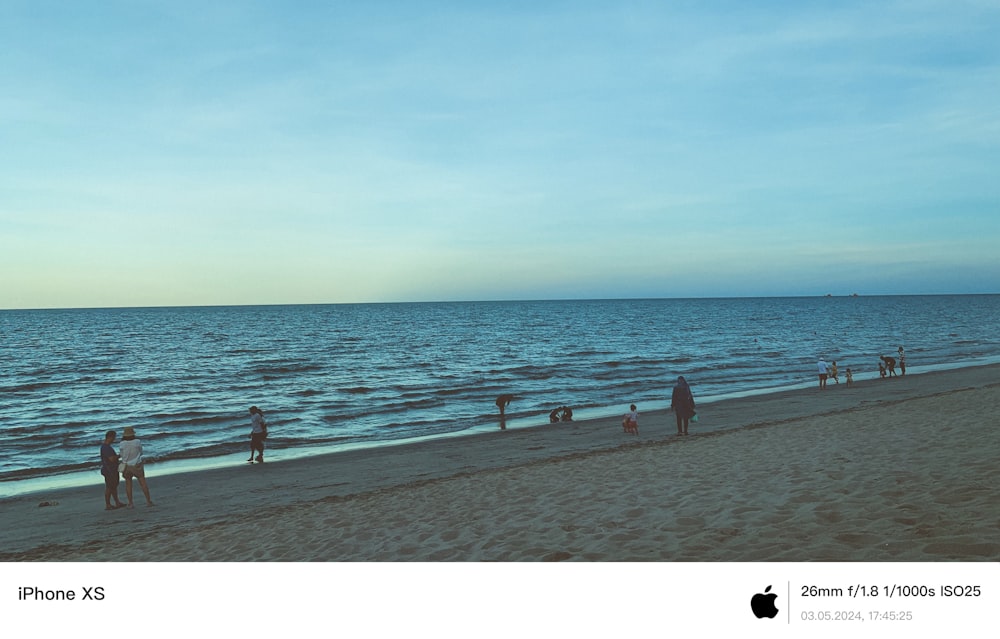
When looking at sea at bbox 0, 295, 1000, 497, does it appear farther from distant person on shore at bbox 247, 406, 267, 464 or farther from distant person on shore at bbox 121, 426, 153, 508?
distant person on shore at bbox 121, 426, 153, 508

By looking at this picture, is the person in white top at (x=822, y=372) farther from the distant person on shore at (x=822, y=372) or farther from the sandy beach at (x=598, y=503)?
the sandy beach at (x=598, y=503)

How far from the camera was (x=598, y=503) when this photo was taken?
343 inches

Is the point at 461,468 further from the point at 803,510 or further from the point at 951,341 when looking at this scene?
the point at 951,341

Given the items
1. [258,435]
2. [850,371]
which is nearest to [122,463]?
[258,435]

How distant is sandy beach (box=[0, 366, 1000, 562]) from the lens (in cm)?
591

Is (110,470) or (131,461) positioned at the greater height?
(131,461)

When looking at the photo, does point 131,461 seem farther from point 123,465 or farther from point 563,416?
point 563,416
